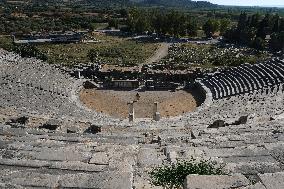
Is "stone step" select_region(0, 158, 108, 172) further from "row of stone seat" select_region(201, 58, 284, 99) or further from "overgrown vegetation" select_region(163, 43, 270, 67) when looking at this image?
"overgrown vegetation" select_region(163, 43, 270, 67)

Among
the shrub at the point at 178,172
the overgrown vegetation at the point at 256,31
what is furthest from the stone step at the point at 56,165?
the overgrown vegetation at the point at 256,31

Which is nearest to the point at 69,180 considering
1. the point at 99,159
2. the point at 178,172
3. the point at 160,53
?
the point at 99,159

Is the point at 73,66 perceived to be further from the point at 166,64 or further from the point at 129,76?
the point at 166,64

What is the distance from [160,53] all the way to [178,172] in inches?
2492

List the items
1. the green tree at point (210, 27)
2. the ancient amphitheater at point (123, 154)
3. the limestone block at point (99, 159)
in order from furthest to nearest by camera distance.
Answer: the green tree at point (210, 27), the limestone block at point (99, 159), the ancient amphitheater at point (123, 154)

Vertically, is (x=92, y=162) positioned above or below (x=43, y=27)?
above

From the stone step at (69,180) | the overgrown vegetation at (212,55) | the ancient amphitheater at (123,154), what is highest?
the stone step at (69,180)

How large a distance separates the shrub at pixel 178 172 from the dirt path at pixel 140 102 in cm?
2656

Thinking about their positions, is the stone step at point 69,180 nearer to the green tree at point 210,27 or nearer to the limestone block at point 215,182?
the limestone block at point 215,182

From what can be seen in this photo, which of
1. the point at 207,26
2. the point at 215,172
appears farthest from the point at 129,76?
the point at 207,26

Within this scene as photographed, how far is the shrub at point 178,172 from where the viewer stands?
891 cm

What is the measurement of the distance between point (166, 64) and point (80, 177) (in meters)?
49.1

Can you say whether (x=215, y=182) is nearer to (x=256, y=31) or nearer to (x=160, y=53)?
(x=160, y=53)

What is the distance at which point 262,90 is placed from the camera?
124ft
